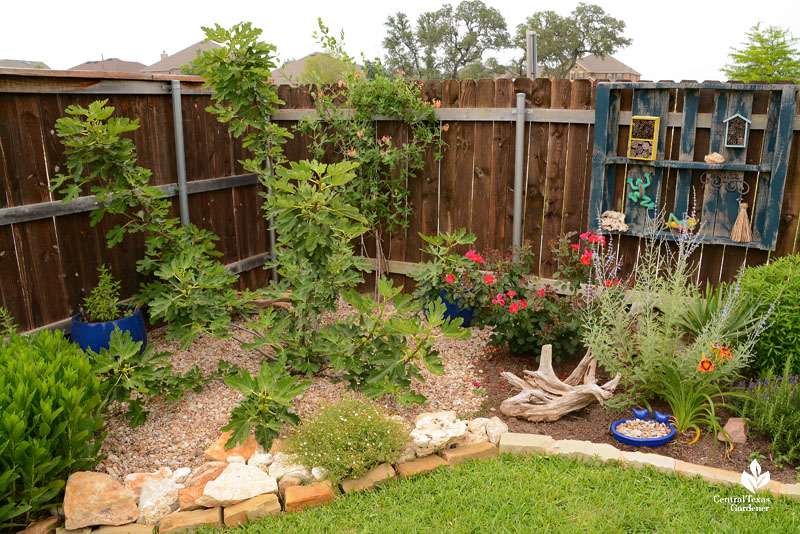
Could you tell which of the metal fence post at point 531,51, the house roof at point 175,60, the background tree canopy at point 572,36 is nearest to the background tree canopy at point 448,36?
the background tree canopy at point 572,36

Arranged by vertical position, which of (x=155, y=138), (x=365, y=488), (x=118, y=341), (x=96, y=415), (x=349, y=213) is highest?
(x=155, y=138)

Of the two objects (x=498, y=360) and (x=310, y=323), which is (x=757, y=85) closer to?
(x=498, y=360)

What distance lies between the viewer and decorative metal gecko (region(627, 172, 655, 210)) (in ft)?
15.0

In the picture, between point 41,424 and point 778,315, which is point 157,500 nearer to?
point 41,424

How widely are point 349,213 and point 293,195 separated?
33cm

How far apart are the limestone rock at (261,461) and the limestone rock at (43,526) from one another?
0.87 m

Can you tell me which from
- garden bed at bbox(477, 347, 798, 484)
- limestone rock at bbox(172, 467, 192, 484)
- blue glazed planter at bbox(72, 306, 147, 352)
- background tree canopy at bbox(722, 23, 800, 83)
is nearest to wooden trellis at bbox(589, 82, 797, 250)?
garden bed at bbox(477, 347, 798, 484)

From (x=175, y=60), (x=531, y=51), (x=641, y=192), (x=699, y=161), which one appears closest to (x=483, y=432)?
(x=641, y=192)

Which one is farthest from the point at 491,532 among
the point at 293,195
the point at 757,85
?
the point at 757,85

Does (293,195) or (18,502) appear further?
(293,195)

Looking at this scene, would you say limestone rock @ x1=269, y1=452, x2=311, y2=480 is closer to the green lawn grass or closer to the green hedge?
the green lawn grass

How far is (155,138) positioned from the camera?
489cm

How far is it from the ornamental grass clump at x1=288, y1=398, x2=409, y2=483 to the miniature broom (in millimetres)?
2789

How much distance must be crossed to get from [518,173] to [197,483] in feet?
10.9
